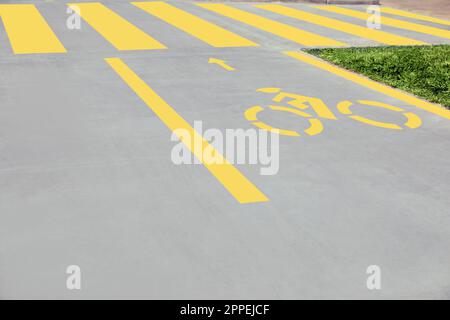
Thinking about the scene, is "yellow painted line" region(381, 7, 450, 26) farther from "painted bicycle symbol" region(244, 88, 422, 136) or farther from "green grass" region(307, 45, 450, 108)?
"painted bicycle symbol" region(244, 88, 422, 136)

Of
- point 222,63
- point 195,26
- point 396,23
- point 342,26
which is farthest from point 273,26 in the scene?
point 222,63

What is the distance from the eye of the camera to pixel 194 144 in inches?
256

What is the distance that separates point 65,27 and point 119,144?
7.27 m

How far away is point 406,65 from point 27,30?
699 centimetres

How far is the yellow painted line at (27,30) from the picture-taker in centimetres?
1096

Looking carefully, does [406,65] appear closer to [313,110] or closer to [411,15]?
[313,110]

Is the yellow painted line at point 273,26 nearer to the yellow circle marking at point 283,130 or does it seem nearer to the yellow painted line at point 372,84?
the yellow painted line at point 372,84

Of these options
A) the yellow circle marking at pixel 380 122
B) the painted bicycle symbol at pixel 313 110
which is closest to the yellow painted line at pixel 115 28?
the painted bicycle symbol at pixel 313 110

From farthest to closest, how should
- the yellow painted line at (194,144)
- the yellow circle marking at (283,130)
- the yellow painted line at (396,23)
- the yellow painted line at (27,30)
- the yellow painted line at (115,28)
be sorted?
the yellow painted line at (396,23) < the yellow painted line at (115,28) < the yellow painted line at (27,30) < the yellow circle marking at (283,130) < the yellow painted line at (194,144)

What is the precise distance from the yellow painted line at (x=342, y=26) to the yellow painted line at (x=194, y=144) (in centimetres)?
530

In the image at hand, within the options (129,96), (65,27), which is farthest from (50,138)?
(65,27)

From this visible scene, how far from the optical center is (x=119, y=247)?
4465 millimetres

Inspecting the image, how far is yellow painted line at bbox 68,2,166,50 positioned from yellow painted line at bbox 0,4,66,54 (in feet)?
3.10

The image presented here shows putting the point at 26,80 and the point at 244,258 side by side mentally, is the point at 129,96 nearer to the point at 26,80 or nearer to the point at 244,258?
Result: the point at 26,80
